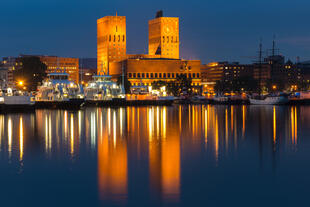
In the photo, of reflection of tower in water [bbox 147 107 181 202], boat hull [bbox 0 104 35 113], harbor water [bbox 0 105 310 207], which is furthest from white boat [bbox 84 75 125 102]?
harbor water [bbox 0 105 310 207]

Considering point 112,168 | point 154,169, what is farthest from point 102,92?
point 154,169

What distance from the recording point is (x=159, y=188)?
20672 millimetres

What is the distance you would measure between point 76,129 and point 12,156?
17.1m

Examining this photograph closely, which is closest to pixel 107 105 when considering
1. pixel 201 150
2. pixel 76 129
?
pixel 76 129

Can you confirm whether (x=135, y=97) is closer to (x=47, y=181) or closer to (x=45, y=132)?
(x=45, y=132)

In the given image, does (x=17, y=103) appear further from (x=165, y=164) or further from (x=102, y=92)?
(x=165, y=164)

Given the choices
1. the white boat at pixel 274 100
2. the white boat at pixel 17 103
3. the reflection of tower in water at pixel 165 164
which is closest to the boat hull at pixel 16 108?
the white boat at pixel 17 103

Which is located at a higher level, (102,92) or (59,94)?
(102,92)

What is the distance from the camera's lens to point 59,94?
99.8m

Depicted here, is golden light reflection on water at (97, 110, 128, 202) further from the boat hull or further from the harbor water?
the boat hull

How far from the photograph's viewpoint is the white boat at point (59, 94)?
3792 inches

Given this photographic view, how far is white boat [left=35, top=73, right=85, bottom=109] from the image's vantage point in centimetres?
9631

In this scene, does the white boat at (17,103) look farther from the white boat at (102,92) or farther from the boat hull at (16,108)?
the white boat at (102,92)

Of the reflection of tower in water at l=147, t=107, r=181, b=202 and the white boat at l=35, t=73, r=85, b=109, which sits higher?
the white boat at l=35, t=73, r=85, b=109
